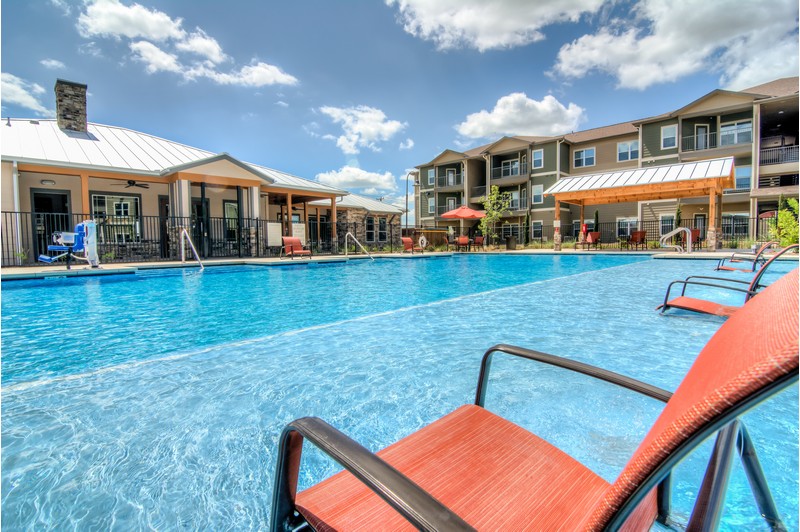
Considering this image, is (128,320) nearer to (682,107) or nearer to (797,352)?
(797,352)

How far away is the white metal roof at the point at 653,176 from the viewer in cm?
1498

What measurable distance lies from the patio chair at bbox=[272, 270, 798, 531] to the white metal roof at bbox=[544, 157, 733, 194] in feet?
59.4

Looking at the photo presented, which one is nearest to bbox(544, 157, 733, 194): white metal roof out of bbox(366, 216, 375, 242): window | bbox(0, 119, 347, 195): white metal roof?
bbox(366, 216, 375, 242): window

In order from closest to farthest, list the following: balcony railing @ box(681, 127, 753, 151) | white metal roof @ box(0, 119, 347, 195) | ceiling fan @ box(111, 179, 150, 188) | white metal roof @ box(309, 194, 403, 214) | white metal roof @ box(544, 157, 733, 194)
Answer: white metal roof @ box(0, 119, 347, 195)
ceiling fan @ box(111, 179, 150, 188)
white metal roof @ box(544, 157, 733, 194)
balcony railing @ box(681, 127, 753, 151)
white metal roof @ box(309, 194, 403, 214)

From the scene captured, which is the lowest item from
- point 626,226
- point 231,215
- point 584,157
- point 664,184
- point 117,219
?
point 626,226

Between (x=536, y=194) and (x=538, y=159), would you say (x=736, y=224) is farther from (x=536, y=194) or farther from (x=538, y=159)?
(x=538, y=159)

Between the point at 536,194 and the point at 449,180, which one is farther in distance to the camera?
the point at 449,180

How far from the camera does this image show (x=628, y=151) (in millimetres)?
26328

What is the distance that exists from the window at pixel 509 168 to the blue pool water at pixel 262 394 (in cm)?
2674

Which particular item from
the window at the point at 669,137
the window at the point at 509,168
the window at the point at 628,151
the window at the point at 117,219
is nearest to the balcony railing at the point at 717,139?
→ the window at the point at 669,137

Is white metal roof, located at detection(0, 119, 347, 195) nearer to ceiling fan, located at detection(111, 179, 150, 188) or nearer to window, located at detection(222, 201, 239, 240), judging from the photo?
ceiling fan, located at detection(111, 179, 150, 188)

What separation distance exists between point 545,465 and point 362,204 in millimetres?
24602

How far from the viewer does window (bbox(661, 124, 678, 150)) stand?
78.8 feet

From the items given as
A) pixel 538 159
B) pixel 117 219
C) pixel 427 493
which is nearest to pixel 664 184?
pixel 538 159
